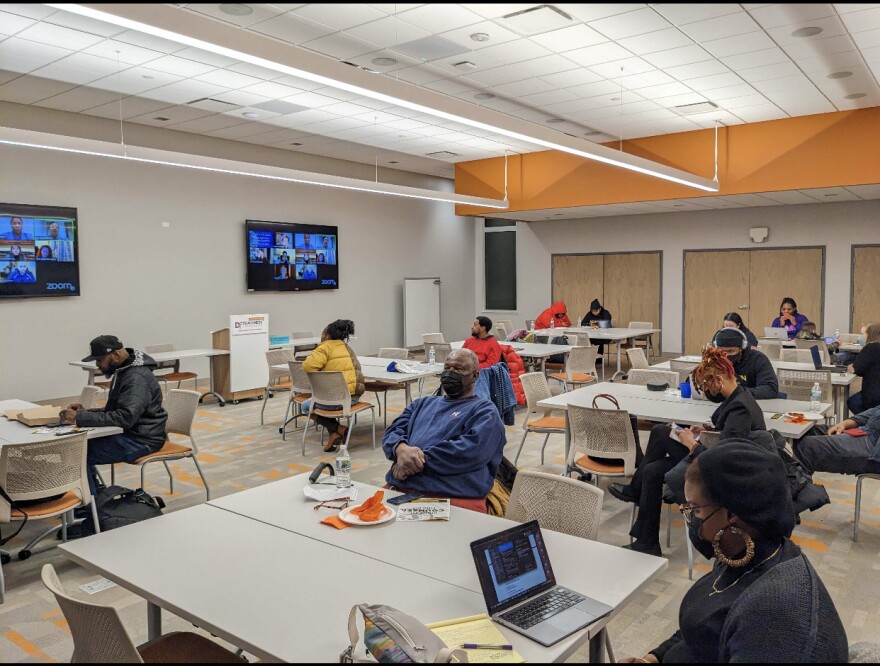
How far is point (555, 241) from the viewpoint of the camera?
584 inches

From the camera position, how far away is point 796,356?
7.91 metres

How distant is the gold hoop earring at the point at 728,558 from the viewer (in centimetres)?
191

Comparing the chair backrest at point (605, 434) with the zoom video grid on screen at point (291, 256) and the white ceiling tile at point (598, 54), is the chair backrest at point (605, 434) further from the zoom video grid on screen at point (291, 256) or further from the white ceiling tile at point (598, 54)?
the zoom video grid on screen at point (291, 256)

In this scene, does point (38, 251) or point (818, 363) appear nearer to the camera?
point (818, 363)

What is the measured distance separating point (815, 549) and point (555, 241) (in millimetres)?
10917

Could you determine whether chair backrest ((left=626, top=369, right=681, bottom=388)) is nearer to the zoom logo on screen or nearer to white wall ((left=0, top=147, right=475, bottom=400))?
white wall ((left=0, top=147, right=475, bottom=400))

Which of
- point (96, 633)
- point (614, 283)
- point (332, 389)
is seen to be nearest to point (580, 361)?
A: point (332, 389)

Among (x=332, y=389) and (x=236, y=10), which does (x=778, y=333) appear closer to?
(x=332, y=389)

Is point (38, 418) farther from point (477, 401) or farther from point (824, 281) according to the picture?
point (824, 281)

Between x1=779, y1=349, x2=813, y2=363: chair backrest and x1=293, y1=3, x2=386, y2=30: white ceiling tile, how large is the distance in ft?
19.1

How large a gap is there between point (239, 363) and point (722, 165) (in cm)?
744

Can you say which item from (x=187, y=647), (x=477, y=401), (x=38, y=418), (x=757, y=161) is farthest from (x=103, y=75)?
(x=757, y=161)

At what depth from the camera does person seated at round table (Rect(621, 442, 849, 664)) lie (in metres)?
1.59

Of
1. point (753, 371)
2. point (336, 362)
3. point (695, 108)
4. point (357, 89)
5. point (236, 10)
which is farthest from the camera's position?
point (695, 108)
